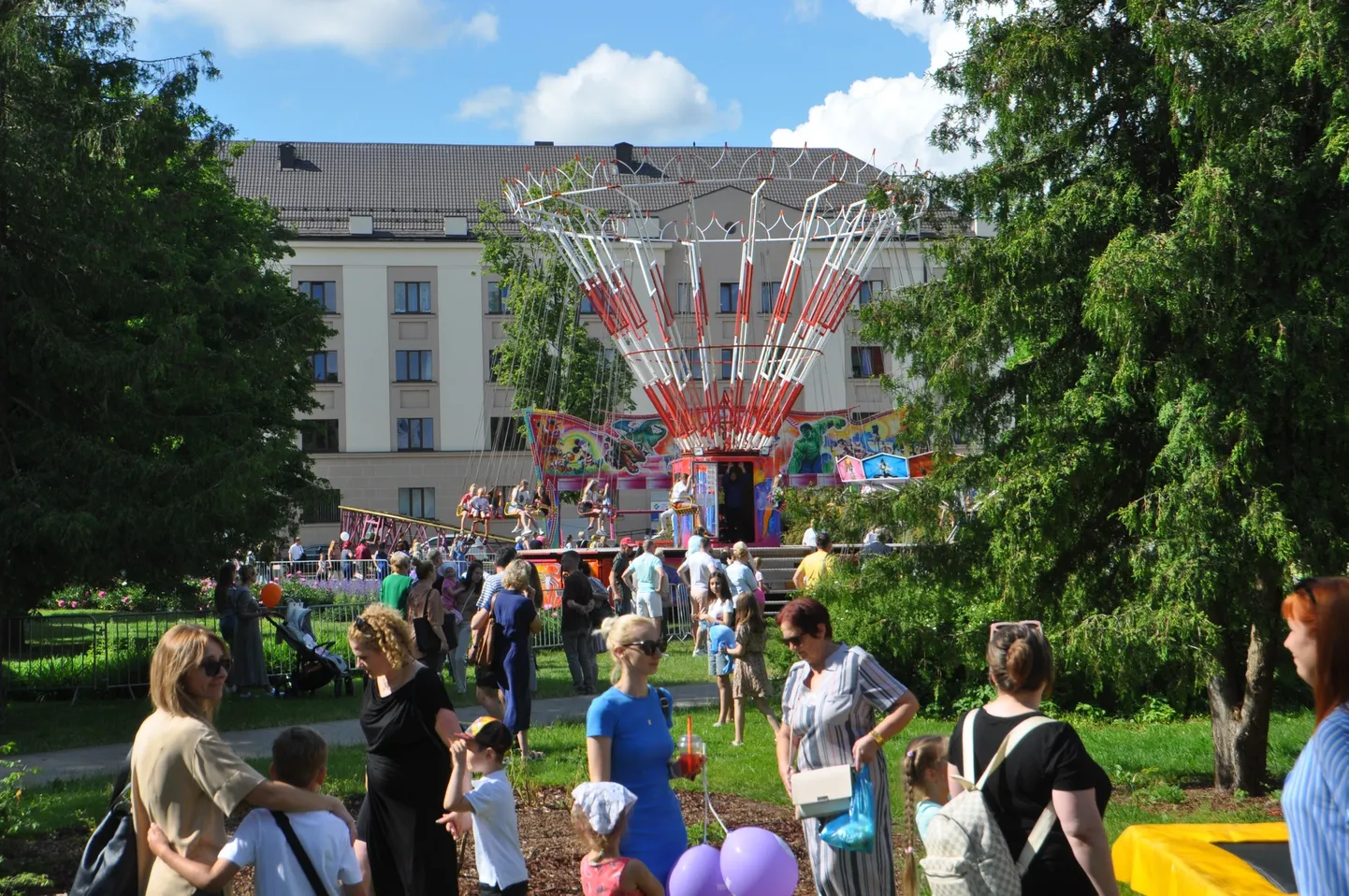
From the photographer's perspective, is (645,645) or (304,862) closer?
(304,862)

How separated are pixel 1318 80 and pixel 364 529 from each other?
125 feet

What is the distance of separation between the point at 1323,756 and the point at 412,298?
60.0 metres

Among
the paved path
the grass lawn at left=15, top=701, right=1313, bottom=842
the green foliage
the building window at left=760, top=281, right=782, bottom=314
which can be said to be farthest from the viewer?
the building window at left=760, top=281, right=782, bottom=314

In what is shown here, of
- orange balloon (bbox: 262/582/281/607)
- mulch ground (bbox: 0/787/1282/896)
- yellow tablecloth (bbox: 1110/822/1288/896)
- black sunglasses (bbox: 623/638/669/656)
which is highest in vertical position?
black sunglasses (bbox: 623/638/669/656)

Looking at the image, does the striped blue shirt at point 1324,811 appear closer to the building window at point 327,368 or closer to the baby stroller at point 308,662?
the baby stroller at point 308,662

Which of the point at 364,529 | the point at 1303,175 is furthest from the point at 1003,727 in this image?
the point at 364,529

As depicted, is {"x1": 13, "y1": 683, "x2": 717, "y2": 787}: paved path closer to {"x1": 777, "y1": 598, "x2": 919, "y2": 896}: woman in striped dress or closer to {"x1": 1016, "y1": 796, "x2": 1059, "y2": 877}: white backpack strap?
{"x1": 777, "y1": 598, "x2": 919, "y2": 896}: woman in striped dress

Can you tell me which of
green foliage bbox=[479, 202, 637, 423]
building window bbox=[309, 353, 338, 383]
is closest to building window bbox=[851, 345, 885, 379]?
green foliage bbox=[479, 202, 637, 423]

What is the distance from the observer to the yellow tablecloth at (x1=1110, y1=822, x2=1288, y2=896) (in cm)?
559

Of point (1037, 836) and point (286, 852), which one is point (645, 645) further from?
point (1037, 836)

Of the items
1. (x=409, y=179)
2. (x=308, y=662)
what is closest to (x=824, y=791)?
(x=308, y=662)

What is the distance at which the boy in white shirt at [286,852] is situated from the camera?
4.00 m

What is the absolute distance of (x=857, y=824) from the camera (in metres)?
4.82

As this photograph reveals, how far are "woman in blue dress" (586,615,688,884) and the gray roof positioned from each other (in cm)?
5673
